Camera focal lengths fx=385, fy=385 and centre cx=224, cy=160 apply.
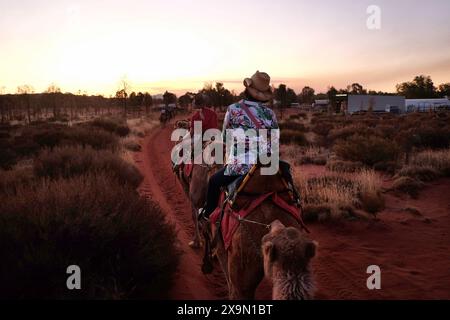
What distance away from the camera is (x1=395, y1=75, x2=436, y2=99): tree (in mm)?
116125

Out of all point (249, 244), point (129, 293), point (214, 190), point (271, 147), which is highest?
point (271, 147)

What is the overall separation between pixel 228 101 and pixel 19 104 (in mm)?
43828

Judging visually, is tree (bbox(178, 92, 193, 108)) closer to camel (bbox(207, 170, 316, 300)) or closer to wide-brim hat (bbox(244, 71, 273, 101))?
wide-brim hat (bbox(244, 71, 273, 101))

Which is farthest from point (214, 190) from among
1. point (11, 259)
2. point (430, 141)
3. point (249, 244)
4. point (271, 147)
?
point (430, 141)

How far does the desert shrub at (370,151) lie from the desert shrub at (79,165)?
9520mm

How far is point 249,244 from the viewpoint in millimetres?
3729

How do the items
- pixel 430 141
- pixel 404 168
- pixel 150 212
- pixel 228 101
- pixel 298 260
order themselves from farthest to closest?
pixel 228 101
pixel 430 141
pixel 404 168
pixel 150 212
pixel 298 260

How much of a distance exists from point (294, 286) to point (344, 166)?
42.2 feet

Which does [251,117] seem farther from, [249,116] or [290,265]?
[290,265]

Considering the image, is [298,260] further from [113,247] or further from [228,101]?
[228,101]

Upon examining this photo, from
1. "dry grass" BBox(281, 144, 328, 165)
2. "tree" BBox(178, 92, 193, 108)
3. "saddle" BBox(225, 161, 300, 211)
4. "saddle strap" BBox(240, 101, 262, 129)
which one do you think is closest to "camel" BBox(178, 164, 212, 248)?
"tree" BBox(178, 92, 193, 108)

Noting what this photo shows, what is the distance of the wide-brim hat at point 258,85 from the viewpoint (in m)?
4.50

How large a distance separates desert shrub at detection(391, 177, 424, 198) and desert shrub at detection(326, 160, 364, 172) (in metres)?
2.32

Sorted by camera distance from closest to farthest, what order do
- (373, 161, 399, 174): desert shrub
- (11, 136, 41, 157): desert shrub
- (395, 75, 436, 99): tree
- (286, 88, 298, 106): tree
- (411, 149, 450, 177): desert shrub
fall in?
(411, 149, 450, 177): desert shrub < (373, 161, 399, 174): desert shrub < (11, 136, 41, 157): desert shrub < (286, 88, 298, 106): tree < (395, 75, 436, 99): tree
